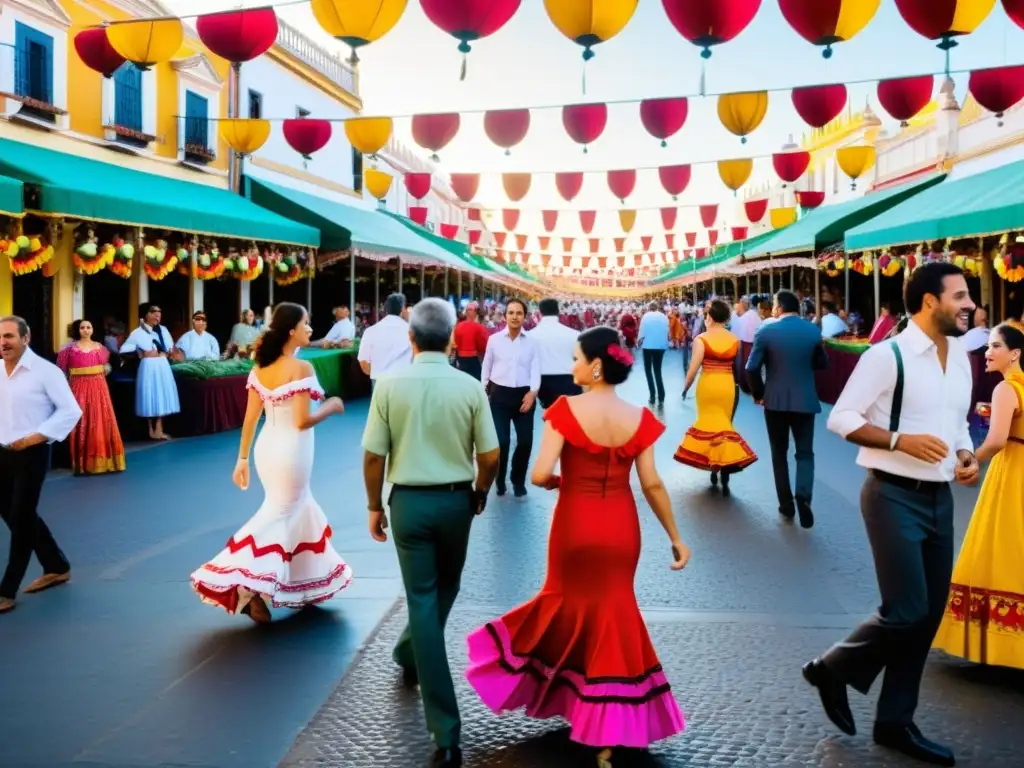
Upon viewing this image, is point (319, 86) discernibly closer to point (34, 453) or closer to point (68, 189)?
point (68, 189)

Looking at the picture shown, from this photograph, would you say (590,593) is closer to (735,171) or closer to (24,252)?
(24,252)

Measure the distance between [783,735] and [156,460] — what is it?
28.3ft

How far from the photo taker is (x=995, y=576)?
4348 millimetres

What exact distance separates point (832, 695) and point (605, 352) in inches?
61.1

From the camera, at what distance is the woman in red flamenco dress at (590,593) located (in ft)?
11.2

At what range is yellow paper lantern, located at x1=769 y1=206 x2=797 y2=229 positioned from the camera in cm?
3381

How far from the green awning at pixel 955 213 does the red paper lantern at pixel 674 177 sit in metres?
3.20

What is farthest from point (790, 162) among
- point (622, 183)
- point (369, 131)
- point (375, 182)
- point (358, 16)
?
point (358, 16)

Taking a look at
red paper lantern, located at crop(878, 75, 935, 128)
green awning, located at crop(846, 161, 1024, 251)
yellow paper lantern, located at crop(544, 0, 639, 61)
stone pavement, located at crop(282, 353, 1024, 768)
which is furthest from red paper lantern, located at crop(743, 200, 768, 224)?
stone pavement, located at crop(282, 353, 1024, 768)

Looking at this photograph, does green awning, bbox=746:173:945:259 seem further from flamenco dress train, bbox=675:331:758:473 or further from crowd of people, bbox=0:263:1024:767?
crowd of people, bbox=0:263:1024:767

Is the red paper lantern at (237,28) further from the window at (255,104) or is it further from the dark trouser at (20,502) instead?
the window at (255,104)

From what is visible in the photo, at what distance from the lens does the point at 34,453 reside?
5.58 m

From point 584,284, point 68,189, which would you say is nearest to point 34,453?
point 68,189

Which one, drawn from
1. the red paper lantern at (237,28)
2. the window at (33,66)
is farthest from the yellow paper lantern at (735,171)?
the window at (33,66)
